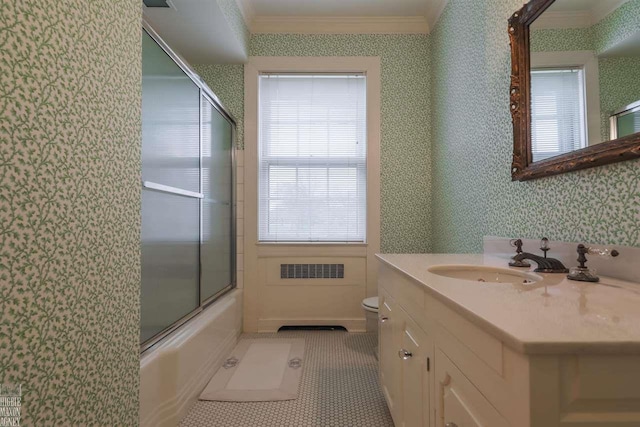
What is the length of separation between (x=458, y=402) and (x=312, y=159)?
2164 millimetres

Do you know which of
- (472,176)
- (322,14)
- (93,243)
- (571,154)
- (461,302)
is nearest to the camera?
(461,302)

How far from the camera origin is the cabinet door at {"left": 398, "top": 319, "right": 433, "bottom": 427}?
2.89 ft

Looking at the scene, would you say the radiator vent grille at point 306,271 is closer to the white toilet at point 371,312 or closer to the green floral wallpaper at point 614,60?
the white toilet at point 371,312

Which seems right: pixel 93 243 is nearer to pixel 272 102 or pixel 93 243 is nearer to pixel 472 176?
pixel 472 176

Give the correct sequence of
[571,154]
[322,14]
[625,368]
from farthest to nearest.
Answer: [322,14] < [571,154] < [625,368]

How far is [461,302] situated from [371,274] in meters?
1.97

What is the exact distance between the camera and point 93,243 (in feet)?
2.70

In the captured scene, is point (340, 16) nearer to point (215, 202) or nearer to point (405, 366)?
point (215, 202)

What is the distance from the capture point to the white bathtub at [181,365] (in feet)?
3.99

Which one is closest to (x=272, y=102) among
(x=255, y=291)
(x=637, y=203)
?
(x=255, y=291)

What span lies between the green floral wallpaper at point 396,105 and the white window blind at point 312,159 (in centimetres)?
20

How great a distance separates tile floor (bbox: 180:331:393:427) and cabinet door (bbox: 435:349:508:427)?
0.79 meters

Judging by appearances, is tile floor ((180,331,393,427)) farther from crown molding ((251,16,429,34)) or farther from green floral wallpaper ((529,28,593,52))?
crown molding ((251,16,429,34))

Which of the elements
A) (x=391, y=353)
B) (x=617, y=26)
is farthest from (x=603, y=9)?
(x=391, y=353)
